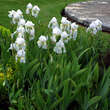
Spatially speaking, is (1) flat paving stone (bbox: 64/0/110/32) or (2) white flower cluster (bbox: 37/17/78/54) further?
(1) flat paving stone (bbox: 64/0/110/32)

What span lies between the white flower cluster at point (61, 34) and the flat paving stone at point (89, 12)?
1.82m

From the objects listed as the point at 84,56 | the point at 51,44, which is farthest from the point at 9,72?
the point at 84,56

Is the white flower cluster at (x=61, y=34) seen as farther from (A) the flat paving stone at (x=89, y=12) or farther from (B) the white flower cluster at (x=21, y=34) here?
(A) the flat paving stone at (x=89, y=12)

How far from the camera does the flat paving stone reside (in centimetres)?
460

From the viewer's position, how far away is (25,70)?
2334 mm

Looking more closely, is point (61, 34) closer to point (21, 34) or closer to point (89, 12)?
point (21, 34)

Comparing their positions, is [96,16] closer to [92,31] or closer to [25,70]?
[92,31]

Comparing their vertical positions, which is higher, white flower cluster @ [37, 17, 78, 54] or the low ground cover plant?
white flower cluster @ [37, 17, 78, 54]

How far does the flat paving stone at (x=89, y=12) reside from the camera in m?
4.60

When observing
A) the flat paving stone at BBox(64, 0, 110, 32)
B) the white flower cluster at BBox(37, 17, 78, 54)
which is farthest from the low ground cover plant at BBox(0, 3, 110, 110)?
the flat paving stone at BBox(64, 0, 110, 32)

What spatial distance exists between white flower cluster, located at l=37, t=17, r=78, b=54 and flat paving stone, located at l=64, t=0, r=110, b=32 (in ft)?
5.97

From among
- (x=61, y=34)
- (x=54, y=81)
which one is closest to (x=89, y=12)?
(x=61, y=34)

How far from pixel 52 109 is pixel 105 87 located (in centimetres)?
49

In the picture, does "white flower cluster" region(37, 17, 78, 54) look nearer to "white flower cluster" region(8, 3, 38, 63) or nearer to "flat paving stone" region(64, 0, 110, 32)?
"white flower cluster" region(8, 3, 38, 63)
